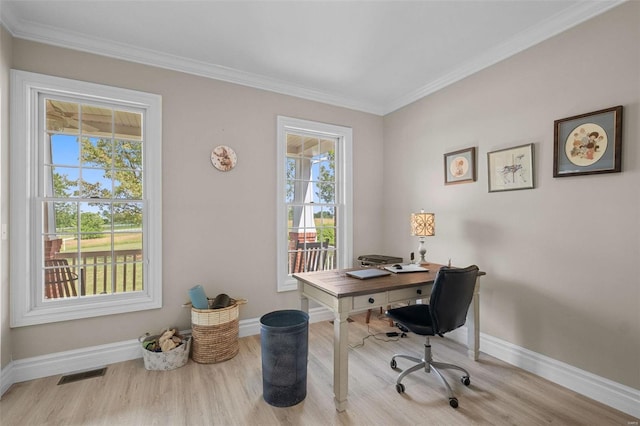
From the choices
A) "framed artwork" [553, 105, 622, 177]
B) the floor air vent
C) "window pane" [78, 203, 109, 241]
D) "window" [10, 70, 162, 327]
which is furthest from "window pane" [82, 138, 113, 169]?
"framed artwork" [553, 105, 622, 177]

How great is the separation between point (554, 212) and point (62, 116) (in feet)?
14.0

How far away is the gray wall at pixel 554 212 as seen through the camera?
195 centimetres

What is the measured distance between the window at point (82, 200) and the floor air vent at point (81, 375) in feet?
1.53

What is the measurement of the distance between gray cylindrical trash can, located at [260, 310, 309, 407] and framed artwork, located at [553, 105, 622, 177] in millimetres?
2357

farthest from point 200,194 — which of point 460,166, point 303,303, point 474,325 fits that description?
point 474,325

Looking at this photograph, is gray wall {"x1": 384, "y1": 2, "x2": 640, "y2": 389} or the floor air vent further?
the floor air vent

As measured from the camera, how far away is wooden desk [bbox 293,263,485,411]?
78.4 inches

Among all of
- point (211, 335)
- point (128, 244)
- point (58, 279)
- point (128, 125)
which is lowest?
point (211, 335)

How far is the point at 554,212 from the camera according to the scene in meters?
2.30

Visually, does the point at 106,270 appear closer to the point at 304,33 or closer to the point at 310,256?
the point at 310,256

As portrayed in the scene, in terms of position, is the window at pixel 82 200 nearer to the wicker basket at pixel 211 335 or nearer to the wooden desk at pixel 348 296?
the wicker basket at pixel 211 335

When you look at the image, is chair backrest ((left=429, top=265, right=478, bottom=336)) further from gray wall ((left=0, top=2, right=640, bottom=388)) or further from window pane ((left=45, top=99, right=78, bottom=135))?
window pane ((left=45, top=99, right=78, bottom=135))

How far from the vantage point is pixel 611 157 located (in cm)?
200

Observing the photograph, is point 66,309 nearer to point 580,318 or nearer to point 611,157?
point 580,318
